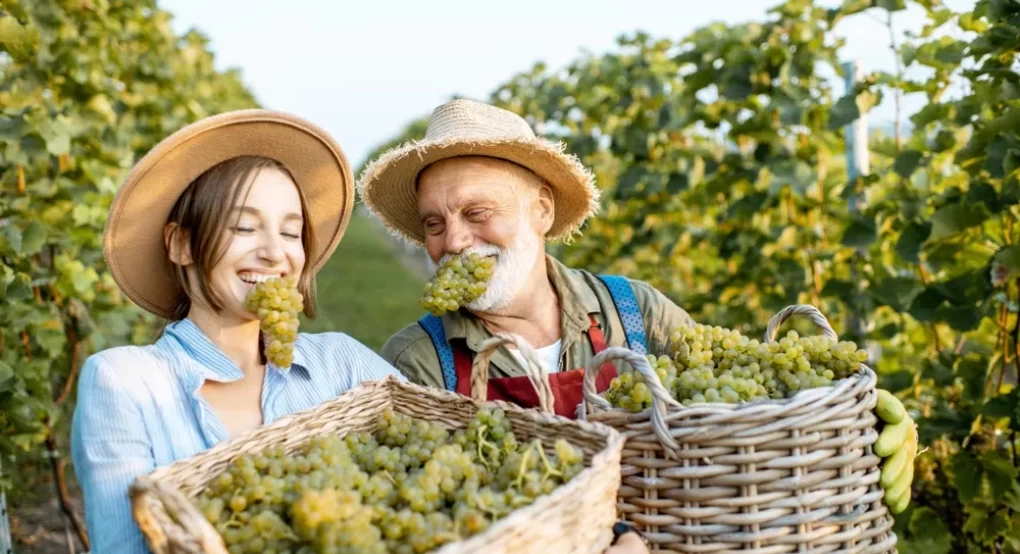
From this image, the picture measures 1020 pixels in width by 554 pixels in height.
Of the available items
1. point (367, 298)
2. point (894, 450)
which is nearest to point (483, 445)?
point (894, 450)

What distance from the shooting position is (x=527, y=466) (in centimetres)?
167

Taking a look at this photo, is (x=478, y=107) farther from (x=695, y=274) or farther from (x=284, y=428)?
(x=695, y=274)

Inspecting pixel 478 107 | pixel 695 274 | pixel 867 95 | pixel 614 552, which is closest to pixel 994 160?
pixel 867 95

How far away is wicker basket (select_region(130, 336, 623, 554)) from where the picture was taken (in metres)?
1.44

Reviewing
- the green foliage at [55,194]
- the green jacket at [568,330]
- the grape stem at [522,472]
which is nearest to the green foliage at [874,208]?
the green jacket at [568,330]

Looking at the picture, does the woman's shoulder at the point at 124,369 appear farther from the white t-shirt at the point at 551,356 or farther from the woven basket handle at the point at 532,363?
the white t-shirt at the point at 551,356

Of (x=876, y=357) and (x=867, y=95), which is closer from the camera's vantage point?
(x=867, y=95)

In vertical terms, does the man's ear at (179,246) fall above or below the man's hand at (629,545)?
above

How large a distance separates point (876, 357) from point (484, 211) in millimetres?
2678

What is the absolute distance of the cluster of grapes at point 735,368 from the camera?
191cm

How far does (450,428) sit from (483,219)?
0.97 m

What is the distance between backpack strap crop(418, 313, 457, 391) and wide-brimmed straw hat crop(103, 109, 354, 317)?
49cm

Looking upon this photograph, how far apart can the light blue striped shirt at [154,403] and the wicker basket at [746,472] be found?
33.8 inches

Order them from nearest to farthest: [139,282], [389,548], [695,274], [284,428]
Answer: [389,548], [284,428], [139,282], [695,274]
